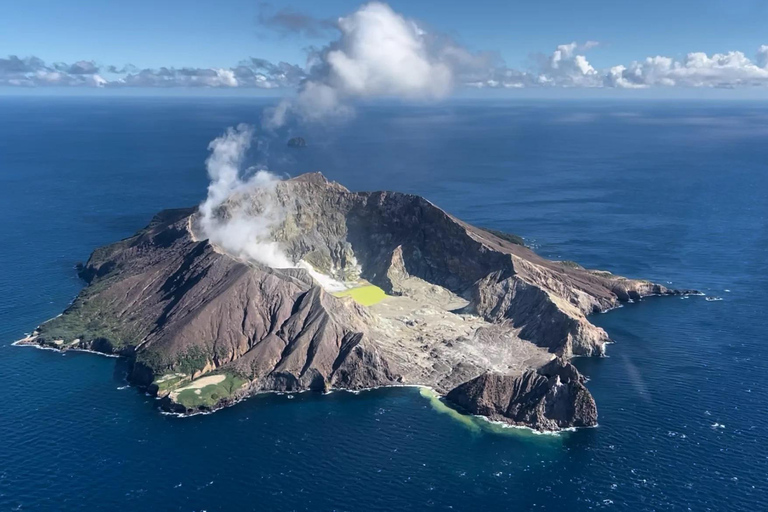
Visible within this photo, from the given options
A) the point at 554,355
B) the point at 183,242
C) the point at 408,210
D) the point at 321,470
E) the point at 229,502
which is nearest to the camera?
the point at 229,502

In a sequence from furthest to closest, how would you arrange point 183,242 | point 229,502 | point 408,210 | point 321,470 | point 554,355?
point 408,210
point 183,242
point 554,355
point 321,470
point 229,502

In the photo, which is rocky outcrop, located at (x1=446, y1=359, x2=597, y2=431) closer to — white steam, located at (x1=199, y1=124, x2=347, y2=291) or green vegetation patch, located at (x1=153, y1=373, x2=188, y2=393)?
green vegetation patch, located at (x1=153, y1=373, x2=188, y2=393)

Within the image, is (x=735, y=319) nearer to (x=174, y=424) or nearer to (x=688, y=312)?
(x=688, y=312)

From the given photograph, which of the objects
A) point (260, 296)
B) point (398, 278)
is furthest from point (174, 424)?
point (398, 278)

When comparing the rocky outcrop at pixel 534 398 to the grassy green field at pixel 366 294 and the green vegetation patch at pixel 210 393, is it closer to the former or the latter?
the green vegetation patch at pixel 210 393

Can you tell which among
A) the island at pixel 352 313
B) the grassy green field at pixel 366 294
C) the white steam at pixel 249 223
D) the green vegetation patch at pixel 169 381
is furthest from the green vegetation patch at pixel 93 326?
the grassy green field at pixel 366 294

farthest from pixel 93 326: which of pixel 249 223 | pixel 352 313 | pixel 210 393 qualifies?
pixel 352 313
